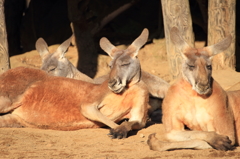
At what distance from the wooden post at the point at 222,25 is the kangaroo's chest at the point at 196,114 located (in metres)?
3.66

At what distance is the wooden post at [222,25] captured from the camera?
26.8 feet

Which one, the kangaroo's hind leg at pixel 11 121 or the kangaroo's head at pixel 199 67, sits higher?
the kangaroo's head at pixel 199 67

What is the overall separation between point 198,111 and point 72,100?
1.66m

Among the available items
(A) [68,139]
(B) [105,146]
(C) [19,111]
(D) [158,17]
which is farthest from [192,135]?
(D) [158,17]

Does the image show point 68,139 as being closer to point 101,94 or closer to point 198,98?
point 101,94

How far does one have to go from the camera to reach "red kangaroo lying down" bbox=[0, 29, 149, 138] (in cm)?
557

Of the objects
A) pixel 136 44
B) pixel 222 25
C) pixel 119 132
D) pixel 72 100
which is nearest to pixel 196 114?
pixel 119 132

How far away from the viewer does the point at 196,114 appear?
4.69 metres

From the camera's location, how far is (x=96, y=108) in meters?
5.59

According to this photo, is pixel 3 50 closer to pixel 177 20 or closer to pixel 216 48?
pixel 177 20

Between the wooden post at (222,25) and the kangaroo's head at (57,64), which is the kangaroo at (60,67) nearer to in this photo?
the kangaroo's head at (57,64)

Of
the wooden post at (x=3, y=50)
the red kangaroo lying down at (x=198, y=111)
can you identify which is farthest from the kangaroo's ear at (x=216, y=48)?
the wooden post at (x=3, y=50)

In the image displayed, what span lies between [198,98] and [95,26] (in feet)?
20.1

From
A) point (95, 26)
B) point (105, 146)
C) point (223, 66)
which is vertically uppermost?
point (95, 26)
